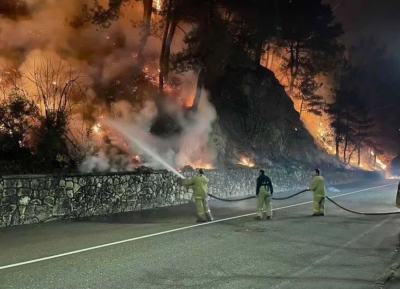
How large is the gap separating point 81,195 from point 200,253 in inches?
245

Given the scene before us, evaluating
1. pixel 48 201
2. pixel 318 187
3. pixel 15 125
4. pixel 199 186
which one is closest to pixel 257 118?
pixel 318 187

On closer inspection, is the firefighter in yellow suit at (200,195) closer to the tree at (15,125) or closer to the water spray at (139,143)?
the water spray at (139,143)

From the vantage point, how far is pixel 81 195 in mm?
12914

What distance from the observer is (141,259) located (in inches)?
291

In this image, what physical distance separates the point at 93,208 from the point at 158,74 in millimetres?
13028

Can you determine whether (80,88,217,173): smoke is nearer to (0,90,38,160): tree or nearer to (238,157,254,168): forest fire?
(0,90,38,160): tree

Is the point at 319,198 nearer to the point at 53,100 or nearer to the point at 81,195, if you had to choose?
the point at 81,195

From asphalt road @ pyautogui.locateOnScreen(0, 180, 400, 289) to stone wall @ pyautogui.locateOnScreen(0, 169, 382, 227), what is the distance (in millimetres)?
644

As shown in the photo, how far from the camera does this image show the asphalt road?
20.2 feet

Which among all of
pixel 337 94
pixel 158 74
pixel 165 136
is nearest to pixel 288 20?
pixel 337 94

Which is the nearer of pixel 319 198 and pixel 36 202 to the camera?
pixel 36 202

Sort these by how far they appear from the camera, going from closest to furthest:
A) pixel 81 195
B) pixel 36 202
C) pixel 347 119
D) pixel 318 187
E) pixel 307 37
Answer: pixel 36 202
pixel 81 195
pixel 318 187
pixel 307 37
pixel 347 119

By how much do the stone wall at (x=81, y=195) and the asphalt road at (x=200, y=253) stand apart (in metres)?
0.64

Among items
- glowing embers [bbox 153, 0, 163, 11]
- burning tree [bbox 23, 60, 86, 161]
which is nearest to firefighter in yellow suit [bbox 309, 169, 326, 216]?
burning tree [bbox 23, 60, 86, 161]
